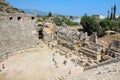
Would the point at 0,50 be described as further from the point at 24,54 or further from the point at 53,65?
the point at 53,65

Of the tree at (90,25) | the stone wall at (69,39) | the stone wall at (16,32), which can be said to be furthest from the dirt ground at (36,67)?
the tree at (90,25)

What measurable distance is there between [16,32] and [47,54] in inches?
209

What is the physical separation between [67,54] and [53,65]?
5.31 meters

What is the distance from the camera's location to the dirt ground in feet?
66.9

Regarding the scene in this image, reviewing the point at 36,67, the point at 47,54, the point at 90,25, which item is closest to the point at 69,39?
the point at 47,54

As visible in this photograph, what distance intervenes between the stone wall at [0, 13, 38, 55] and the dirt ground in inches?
52.0

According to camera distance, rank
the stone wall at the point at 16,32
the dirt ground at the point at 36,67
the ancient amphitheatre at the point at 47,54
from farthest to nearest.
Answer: the stone wall at the point at 16,32, the dirt ground at the point at 36,67, the ancient amphitheatre at the point at 47,54

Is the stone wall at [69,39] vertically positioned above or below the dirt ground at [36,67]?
above

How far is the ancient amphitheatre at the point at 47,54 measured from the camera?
20.1m

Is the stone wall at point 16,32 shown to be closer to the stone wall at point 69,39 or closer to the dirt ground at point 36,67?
the dirt ground at point 36,67

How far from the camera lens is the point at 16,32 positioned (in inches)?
1136

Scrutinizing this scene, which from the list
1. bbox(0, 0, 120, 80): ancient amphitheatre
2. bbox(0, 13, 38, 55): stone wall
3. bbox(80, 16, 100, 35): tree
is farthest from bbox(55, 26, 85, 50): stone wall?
bbox(80, 16, 100, 35): tree

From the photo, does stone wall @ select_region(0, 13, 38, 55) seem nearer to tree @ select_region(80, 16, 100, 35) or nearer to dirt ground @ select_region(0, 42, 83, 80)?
dirt ground @ select_region(0, 42, 83, 80)

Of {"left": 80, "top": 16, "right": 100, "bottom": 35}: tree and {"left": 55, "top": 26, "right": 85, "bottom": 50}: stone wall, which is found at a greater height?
{"left": 80, "top": 16, "right": 100, "bottom": 35}: tree
